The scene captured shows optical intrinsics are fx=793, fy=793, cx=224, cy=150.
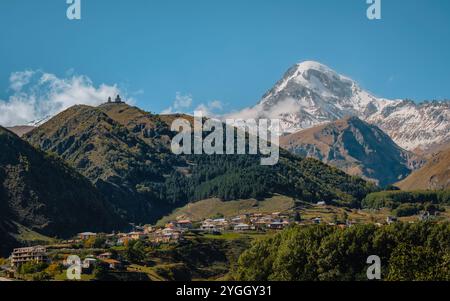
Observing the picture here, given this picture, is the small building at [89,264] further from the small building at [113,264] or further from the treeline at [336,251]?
the treeline at [336,251]

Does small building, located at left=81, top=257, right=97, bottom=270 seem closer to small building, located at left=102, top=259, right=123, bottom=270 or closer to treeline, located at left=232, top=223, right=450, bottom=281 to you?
small building, located at left=102, top=259, right=123, bottom=270

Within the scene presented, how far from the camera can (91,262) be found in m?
189

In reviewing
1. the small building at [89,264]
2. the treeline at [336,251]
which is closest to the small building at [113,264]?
the small building at [89,264]

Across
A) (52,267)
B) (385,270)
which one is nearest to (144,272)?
(52,267)

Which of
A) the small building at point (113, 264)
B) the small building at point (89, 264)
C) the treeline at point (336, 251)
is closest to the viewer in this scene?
the treeline at point (336, 251)

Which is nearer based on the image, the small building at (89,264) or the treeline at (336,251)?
the treeline at (336,251)

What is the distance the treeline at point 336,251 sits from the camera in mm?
146375

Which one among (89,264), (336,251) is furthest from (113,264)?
(336,251)

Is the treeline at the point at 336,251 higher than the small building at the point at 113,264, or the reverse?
the treeline at the point at 336,251

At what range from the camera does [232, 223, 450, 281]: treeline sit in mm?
146375

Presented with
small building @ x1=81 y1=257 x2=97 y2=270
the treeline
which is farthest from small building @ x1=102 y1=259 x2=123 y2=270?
the treeline

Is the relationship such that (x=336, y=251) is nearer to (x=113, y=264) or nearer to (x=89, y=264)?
(x=89, y=264)
